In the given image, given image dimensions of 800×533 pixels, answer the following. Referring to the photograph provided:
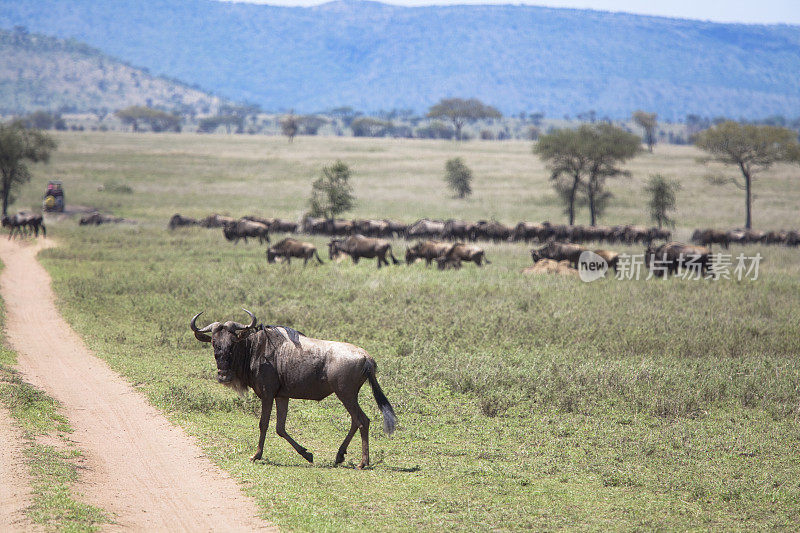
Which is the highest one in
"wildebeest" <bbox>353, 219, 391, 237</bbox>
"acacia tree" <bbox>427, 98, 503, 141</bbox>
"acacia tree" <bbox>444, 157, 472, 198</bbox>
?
"acacia tree" <bbox>427, 98, 503, 141</bbox>

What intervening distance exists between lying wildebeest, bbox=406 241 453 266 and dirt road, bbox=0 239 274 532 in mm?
17904

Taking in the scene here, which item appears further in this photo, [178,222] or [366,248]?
[178,222]

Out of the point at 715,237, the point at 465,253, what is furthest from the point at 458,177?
the point at 465,253

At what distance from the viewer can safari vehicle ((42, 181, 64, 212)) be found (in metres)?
53.8

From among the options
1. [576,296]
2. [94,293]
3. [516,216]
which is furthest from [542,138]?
[94,293]

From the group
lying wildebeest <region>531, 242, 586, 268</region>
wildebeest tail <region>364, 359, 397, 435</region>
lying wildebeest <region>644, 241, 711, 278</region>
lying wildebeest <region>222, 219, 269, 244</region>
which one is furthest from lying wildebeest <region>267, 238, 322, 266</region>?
wildebeest tail <region>364, 359, 397, 435</region>

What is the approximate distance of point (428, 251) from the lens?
107ft

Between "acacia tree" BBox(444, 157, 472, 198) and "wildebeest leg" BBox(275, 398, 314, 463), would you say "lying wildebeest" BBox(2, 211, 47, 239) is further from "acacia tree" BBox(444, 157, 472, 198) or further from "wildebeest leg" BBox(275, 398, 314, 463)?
"acacia tree" BBox(444, 157, 472, 198)

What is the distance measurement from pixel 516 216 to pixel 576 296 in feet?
133

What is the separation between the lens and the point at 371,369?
30.6 feet

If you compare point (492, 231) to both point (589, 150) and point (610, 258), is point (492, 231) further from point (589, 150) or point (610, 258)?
point (610, 258)

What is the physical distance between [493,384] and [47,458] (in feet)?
25.1

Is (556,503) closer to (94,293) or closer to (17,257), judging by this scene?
(94,293)

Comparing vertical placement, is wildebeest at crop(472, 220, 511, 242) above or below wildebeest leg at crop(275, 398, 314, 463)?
above
